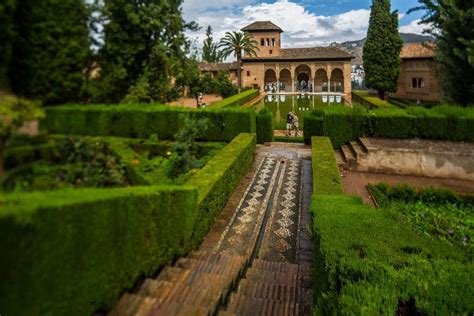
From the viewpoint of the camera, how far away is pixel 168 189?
13.4 ft

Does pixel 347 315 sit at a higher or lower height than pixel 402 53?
lower

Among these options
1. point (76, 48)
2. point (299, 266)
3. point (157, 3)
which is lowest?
point (299, 266)

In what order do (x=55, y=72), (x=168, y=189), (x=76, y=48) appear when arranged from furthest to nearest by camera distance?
1. (x=168, y=189)
2. (x=76, y=48)
3. (x=55, y=72)

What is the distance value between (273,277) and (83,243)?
2.85 m

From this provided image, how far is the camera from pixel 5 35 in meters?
1.18

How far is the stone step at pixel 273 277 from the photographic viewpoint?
14.4 feet

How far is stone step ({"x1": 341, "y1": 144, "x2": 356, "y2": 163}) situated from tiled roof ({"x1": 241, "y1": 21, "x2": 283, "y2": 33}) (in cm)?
3967

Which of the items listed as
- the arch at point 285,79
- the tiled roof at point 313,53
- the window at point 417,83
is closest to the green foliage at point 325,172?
the window at point 417,83

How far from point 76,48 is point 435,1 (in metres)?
15.1

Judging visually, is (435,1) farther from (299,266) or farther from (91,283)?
(91,283)

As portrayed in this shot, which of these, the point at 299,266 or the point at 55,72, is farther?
the point at 299,266

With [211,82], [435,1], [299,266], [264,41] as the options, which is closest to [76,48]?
[299,266]

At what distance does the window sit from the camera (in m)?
30.8

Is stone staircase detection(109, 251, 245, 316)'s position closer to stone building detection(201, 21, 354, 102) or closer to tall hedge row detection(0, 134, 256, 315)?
tall hedge row detection(0, 134, 256, 315)
